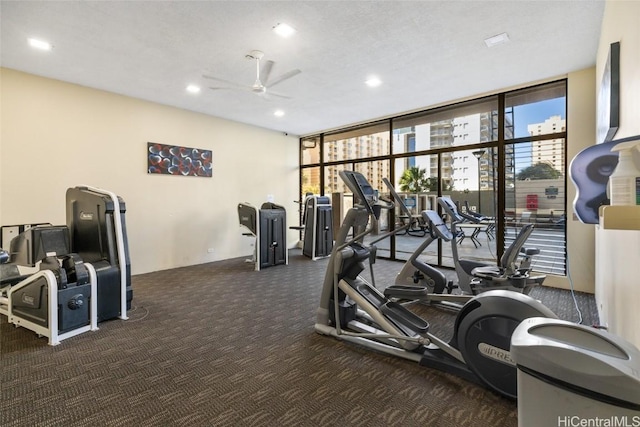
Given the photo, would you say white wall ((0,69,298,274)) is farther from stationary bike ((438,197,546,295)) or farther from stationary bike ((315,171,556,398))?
stationary bike ((438,197,546,295))

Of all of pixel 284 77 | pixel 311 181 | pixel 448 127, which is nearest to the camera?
pixel 284 77

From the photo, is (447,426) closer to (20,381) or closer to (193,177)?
(20,381)

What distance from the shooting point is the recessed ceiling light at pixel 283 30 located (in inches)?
124

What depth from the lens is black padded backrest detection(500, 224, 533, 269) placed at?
3.06m

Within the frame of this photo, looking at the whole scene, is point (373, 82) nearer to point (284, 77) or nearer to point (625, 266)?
point (284, 77)

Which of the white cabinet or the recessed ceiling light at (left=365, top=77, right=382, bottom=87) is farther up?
the recessed ceiling light at (left=365, top=77, right=382, bottom=87)

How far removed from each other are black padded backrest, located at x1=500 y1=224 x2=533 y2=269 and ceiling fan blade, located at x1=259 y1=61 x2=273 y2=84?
3.41m

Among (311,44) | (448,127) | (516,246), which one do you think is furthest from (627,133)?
(448,127)

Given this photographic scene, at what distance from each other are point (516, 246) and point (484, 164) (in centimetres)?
269

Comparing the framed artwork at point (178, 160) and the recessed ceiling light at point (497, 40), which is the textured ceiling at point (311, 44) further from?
the framed artwork at point (178, 160)

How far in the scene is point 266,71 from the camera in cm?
418

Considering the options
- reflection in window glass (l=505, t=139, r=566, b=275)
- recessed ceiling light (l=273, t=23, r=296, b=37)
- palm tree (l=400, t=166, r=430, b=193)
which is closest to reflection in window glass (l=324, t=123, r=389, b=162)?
palm tree (l=400, t=166, r=430, b=193)

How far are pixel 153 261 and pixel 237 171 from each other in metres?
2.49

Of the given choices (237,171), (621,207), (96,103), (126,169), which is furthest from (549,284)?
(96,103)
